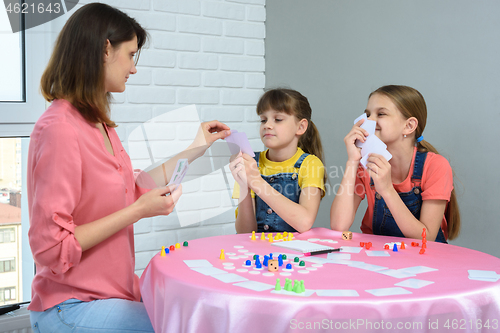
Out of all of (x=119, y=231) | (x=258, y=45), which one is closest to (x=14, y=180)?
(x=119, y=231)

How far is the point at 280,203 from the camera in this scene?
169 cm

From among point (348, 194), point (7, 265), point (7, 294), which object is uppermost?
point (348, 194)

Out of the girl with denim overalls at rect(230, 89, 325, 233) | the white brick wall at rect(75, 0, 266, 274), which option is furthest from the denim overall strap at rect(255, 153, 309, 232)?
the white brick wall at rect(75, 0, 266, 274)

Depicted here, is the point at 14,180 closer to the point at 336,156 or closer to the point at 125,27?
the point at 125,27

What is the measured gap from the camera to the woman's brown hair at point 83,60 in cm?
121

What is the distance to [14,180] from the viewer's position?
7.06ft

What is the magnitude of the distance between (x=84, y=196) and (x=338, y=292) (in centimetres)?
75

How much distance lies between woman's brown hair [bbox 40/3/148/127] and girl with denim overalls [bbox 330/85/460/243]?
3.18 feet

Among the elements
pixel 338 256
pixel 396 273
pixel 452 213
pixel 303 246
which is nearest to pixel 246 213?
pixel 303 246

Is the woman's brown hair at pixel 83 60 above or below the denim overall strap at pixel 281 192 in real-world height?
above

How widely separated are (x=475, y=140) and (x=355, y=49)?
2.59 ft

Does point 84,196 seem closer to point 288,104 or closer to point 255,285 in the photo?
point 255,285

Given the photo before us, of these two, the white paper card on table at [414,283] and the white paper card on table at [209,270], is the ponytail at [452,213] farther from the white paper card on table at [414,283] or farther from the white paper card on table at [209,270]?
the white paper card on table at [209,270]

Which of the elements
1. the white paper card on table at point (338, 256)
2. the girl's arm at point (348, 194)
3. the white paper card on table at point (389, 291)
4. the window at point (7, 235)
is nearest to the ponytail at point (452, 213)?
the girl's arm at point (348, 194)
